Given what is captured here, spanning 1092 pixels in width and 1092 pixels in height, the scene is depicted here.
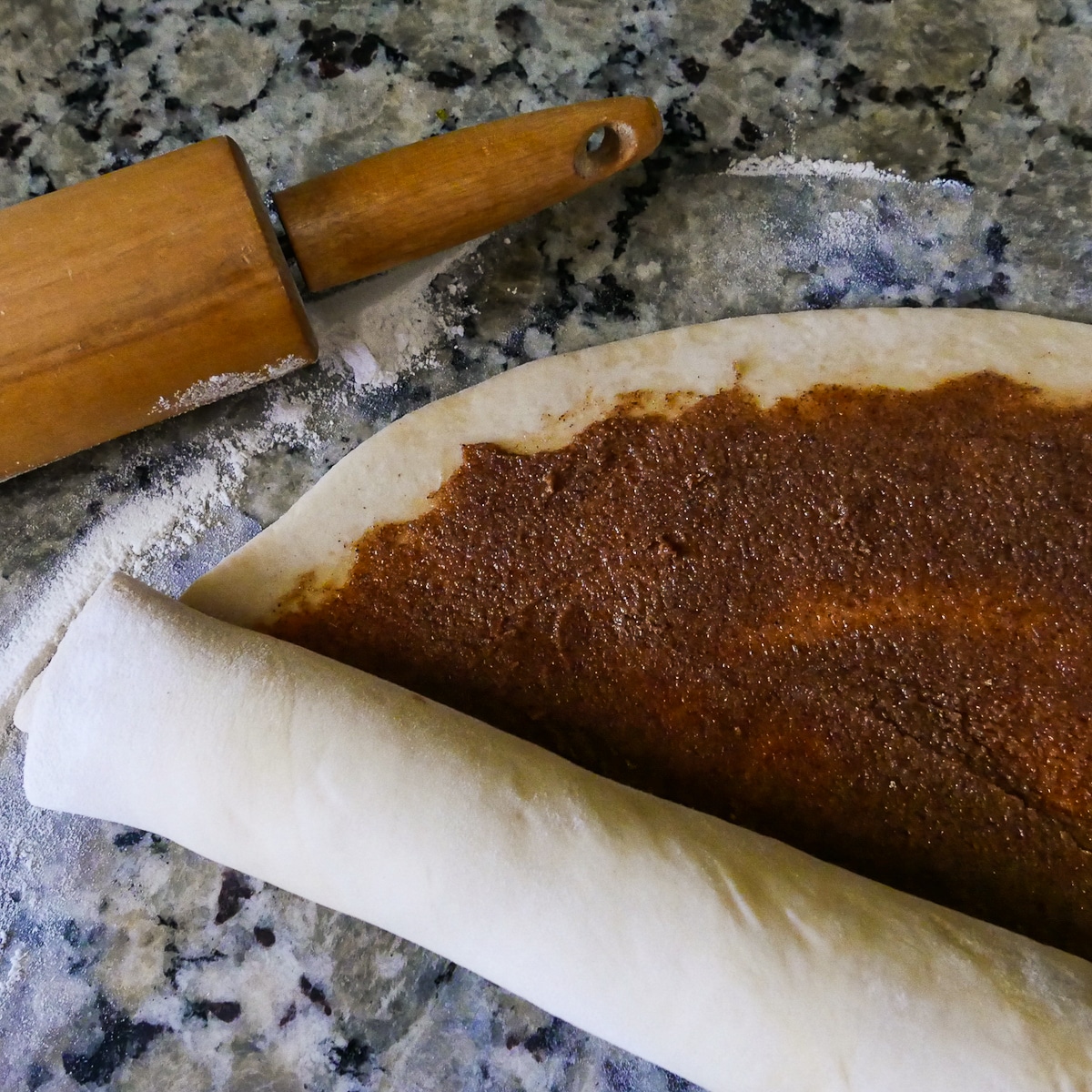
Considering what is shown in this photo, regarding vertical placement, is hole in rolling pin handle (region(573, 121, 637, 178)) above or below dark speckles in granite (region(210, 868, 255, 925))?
above

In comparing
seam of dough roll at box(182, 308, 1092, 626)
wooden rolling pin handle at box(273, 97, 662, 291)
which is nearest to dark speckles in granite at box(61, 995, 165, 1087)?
seam of dough roll at box(182, 308, 1092, 626)

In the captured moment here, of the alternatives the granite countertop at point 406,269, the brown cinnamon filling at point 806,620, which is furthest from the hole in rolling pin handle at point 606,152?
the brown cinnamon filling at point 806,620

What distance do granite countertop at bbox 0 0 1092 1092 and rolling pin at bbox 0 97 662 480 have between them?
134 mm

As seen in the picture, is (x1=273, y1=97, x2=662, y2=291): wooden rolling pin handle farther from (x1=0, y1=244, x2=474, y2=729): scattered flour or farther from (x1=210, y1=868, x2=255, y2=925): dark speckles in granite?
(x1=210, y1=868, x2=255, y2=925): dark speckles in granite

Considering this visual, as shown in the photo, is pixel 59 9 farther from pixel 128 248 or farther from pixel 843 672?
pixel 843 672

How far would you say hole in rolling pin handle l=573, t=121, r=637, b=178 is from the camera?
1.40 meters

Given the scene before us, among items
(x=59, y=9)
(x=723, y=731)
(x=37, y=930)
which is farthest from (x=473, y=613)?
(x=59, y=9)

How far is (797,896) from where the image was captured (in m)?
1.15

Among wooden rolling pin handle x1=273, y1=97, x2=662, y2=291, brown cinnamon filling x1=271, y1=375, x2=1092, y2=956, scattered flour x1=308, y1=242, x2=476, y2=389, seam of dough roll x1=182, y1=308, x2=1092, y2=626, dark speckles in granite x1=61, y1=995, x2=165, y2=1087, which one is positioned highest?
wooden rolling pin handle x1=273, y1=97, x2=662, y2=291

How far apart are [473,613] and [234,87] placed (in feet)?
3.39

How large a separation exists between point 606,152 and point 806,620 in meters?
0.79

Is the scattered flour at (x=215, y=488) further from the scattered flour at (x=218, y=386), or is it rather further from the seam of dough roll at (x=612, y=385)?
the seam of dough roll at (x=612, y=385)

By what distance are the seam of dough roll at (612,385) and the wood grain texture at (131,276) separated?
29cm

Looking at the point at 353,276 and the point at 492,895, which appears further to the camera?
the point at 353,276
